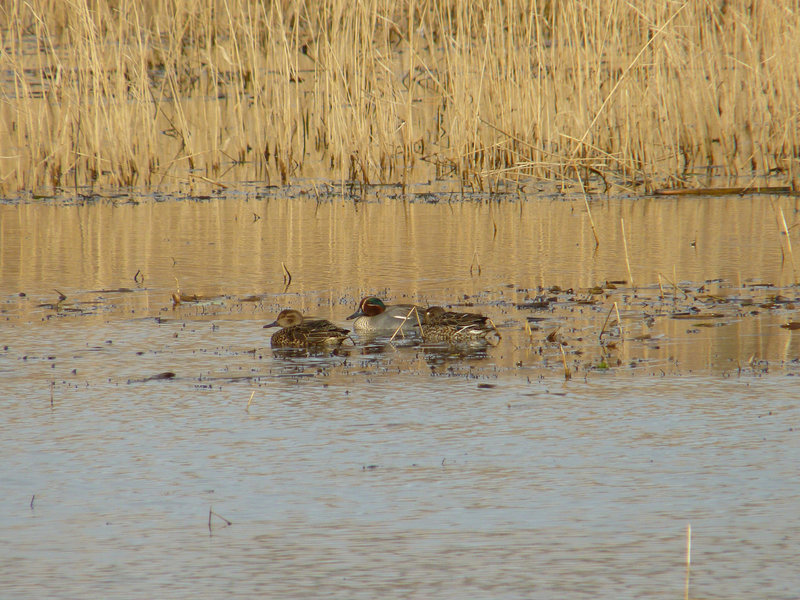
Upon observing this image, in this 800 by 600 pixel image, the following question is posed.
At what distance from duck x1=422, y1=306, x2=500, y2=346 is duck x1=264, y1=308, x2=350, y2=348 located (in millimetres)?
521

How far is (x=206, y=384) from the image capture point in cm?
664

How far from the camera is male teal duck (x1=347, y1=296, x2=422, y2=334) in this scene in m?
8.00

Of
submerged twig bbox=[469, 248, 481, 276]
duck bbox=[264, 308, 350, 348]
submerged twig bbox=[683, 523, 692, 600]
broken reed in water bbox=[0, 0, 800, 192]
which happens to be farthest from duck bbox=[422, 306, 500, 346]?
broken reed in water bbox=[0, 0, 800, 192]

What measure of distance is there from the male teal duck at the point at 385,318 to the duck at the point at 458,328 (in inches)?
6.0

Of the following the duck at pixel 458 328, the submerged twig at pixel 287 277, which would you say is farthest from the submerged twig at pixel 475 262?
the duck at pixel 458 328

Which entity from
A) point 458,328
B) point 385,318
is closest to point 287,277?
point 385,318

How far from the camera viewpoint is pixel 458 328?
7.52m

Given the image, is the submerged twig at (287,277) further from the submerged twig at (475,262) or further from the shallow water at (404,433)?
the submerged twig at (475,262)

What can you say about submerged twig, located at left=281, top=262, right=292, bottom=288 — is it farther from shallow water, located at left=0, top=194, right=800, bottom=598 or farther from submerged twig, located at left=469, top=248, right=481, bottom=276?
submerged twig, located at left=469, top=248, right=481, bottom=276

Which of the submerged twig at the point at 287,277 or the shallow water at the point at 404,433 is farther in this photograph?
the submerged twig at the point at 287,277

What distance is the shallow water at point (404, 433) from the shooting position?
3965 mm

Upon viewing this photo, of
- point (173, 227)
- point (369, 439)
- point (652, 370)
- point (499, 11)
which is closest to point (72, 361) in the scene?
point (369, 439)

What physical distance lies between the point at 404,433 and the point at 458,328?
206 centimetres

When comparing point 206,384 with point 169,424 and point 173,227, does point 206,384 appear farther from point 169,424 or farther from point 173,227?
point 173,227
